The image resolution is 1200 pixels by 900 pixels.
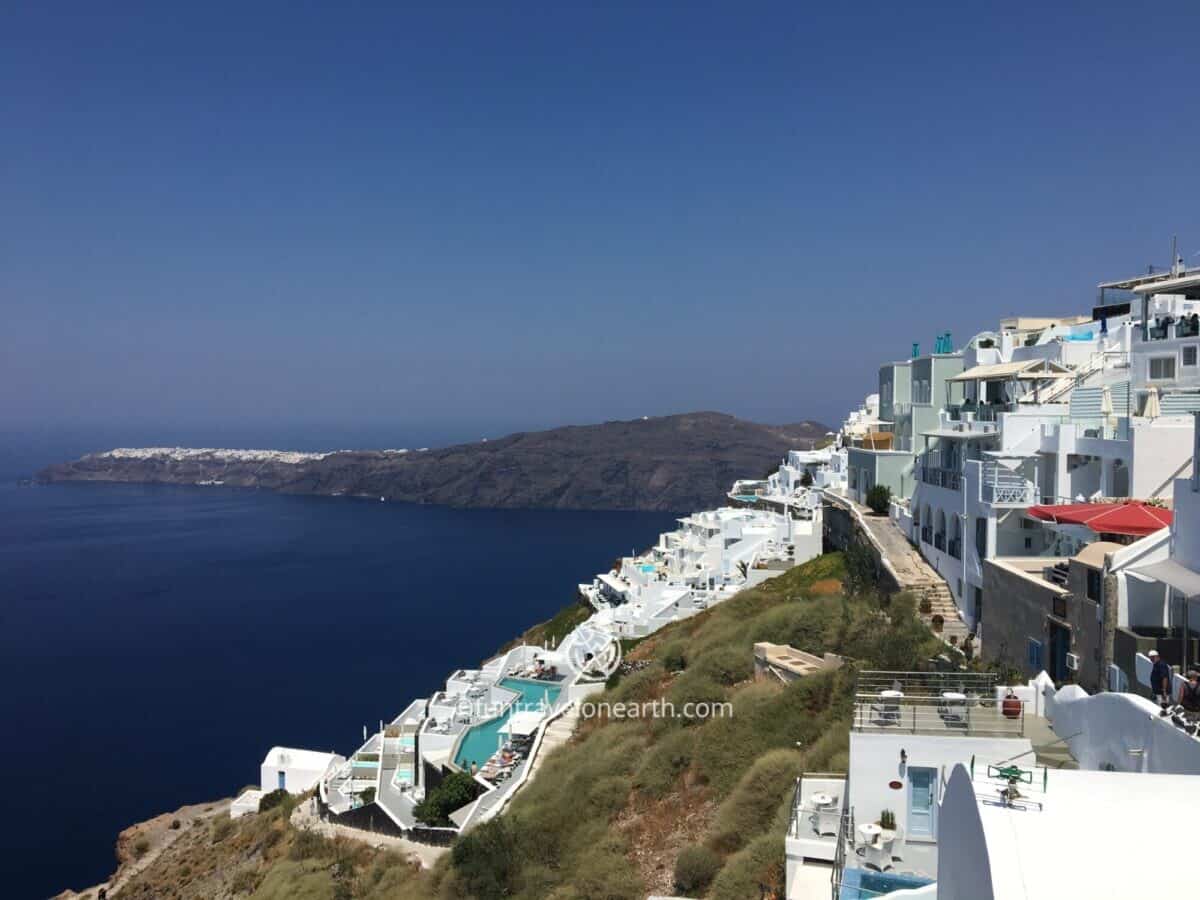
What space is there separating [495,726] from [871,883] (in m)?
13.8

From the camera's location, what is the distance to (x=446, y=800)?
15.4 m

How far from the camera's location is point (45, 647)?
46406 millimetres

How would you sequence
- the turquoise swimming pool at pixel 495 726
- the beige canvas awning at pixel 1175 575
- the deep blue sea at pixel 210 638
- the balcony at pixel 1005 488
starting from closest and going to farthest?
the beige canvas awning at pixel 1175 575
the balcony at pixel 1005 488
the turquoise swimming pool at pixel 495 726
the deep blue sea at pixel 210 638

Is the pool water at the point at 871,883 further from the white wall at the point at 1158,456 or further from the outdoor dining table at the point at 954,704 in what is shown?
the white wall at the point at 1158,456

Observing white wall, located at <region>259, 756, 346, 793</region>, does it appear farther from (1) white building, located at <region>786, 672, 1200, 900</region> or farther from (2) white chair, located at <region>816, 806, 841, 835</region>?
(2) white chair, located at <region>816, 806, 841, 835</region>

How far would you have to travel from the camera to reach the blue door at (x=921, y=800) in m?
6.61

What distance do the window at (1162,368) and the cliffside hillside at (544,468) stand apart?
86494mm

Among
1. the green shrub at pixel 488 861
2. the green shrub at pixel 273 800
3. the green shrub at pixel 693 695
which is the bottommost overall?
the green shrub at pixel 273 800

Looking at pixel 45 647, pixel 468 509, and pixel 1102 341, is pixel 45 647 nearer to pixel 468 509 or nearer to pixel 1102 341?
pixel 1102 341

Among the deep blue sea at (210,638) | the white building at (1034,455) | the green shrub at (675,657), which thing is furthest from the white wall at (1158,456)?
the deep blue sea at (210,638)

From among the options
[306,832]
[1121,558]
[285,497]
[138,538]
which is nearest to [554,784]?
[306,832]

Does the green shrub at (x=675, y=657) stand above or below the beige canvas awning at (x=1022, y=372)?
below

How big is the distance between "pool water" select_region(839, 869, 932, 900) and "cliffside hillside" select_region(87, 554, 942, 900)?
1.39 m

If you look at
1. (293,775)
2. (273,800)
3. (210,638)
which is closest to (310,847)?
(273,800)
